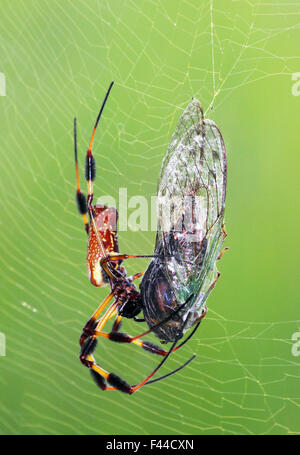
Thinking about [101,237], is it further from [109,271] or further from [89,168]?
[89,168]

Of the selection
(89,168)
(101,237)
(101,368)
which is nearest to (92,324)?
(101,368)

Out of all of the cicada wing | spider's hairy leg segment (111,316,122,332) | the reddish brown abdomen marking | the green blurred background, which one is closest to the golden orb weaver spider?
the reddish brown abdomen marking

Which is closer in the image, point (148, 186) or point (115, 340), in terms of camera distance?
point (115, 340)

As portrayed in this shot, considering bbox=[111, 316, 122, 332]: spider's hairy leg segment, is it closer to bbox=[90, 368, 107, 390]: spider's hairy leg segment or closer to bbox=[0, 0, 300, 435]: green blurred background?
bbox=[90, 368, 107, 390]: spider's hairy leg segment

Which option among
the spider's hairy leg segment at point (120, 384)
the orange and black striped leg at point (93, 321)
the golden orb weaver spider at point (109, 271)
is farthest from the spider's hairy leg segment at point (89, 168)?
the spider's hairy leg segment at point (120, 384)
